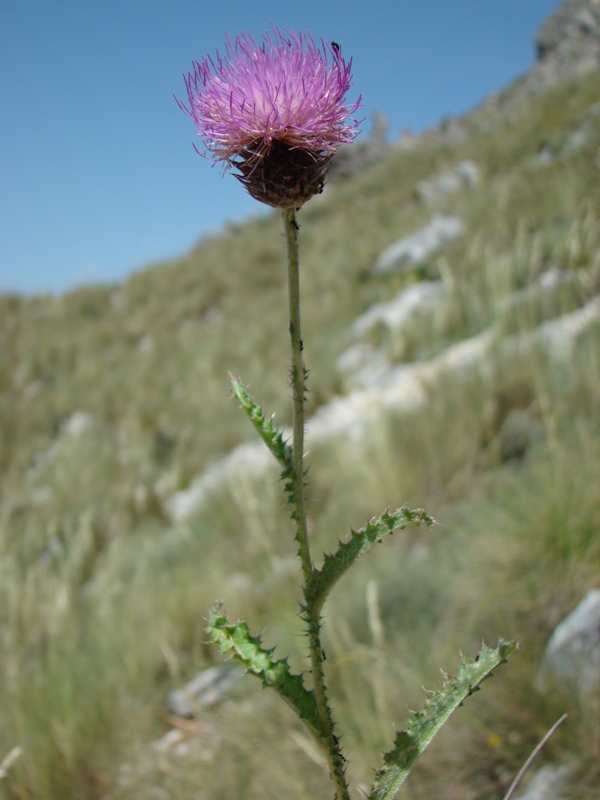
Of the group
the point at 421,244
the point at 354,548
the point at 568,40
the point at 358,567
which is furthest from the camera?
the point at 568,40

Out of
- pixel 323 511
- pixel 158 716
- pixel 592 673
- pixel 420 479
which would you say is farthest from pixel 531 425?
pixel 158 716

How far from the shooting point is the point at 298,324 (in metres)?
0.71

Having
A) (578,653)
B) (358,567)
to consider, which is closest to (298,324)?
(578,653)

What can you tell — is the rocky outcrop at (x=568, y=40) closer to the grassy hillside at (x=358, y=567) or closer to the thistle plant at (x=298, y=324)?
the grassy hillside at (x=358, y=567)

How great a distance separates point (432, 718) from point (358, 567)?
2512 millimetres

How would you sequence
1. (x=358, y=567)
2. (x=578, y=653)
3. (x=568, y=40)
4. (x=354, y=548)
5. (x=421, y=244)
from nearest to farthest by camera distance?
(x=354, y=548) < (x=578, y=653) < (x=358, y=567) < (x=421, y=244) < (x=568, y=40)

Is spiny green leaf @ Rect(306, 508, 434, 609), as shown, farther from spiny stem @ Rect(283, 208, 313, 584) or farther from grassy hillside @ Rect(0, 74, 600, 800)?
grassy hillside @ Rect(0, 74, 600, 800)

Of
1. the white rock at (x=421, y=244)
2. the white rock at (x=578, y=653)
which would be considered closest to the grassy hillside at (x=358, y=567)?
the white rock at (x=578, y=653)

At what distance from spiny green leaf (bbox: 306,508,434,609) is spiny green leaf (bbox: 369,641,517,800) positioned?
0.56 ft

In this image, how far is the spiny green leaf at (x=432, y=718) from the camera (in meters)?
0.71

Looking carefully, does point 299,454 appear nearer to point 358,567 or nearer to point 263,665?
point 263,665

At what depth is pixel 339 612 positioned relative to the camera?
2643 millimetres

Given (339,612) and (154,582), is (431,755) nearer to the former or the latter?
(339,612)

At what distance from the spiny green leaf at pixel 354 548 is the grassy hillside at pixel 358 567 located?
59cm
